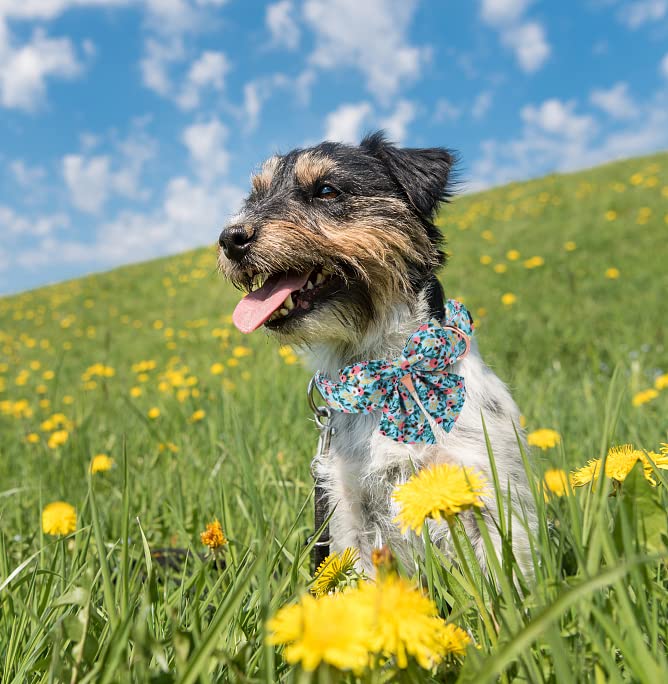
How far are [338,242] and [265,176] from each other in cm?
88

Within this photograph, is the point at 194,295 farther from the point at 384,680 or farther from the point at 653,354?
the point at 384,680

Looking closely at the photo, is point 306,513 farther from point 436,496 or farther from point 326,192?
point 436,496

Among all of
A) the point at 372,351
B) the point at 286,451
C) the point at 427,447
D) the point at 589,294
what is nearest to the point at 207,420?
the point at 286,451

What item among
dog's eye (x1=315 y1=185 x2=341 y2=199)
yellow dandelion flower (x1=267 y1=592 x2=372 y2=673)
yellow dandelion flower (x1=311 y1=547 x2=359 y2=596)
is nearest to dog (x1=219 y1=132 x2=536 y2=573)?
dog's eye (x1=315 y1=185 x2=341 y2=199)

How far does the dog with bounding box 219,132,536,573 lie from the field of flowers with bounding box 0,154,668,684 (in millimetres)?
289

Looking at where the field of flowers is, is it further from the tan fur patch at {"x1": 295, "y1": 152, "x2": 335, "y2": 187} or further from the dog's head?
the tan fur patch at {"x1": 295, "y1": 152, "x2": 335, "y2": 187}

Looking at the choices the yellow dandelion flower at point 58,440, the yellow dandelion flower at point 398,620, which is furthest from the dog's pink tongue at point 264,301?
the yellow dandelion flower at point 58,440

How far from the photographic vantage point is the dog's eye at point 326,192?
10.0 feet

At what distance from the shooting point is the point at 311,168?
3078 millimetres

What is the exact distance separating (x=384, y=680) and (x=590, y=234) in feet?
40.1

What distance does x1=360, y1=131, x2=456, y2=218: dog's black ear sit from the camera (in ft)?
9.78

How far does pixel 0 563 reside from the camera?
2020 millimetres

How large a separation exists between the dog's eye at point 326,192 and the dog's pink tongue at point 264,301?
0.45 m

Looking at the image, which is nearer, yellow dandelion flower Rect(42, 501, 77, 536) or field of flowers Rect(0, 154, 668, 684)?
field of flowers Rect(0, 154, 668, 684)
